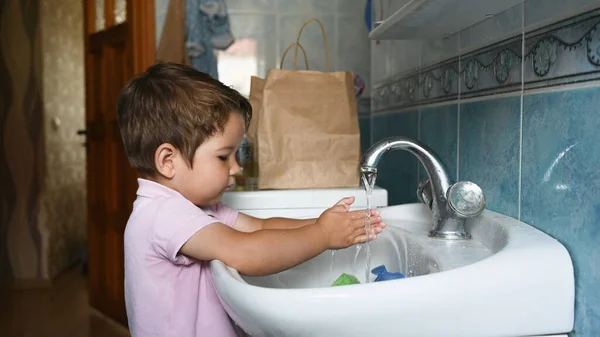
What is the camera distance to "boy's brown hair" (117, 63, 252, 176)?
926 mm

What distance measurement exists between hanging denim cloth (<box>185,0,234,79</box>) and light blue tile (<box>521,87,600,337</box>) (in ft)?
4.71

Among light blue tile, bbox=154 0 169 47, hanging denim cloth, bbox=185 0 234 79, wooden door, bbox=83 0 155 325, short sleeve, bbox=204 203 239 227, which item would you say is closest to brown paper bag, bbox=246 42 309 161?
short sleeve, bbox=204 203 239 227

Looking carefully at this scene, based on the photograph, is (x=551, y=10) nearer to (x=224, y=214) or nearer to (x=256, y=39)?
(x=224, y=214)

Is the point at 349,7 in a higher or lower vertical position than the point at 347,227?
higher

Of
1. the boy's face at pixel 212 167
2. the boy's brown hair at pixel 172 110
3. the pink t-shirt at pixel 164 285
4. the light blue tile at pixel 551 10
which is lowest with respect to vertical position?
the pink t-shirt at pixel 164 285

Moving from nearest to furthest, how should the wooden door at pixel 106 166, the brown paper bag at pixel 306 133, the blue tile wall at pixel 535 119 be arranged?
the blue tile wall at pixel 535 119, the brown paper bag at pixel 306 133, the wooden door at pixel 106 166

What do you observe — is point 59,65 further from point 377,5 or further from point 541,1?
point 541,1

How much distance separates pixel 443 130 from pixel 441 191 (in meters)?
0.29

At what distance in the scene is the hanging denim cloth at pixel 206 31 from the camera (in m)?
2.06

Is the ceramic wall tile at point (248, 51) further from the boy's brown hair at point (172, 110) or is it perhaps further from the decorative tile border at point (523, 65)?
the boy's brown hair at point (172, 110)

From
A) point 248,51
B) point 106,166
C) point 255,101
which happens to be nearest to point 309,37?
point 248,51

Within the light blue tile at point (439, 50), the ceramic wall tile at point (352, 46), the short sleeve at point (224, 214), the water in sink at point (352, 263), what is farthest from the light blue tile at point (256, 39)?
the water in sink at point (352, 263)

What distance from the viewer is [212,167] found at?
0.94 meters

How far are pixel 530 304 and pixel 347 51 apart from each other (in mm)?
1731
